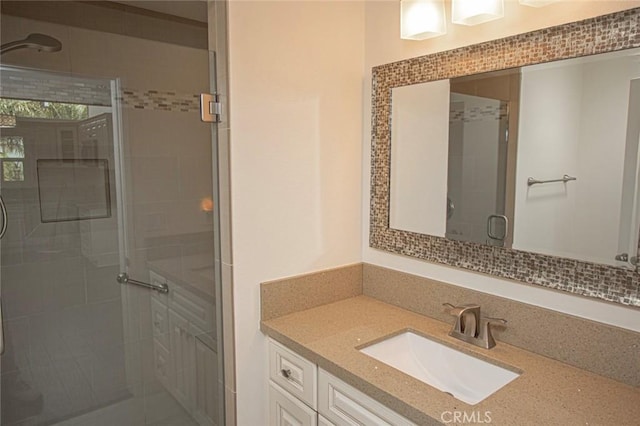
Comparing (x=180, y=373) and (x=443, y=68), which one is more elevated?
(x=443, y=68)

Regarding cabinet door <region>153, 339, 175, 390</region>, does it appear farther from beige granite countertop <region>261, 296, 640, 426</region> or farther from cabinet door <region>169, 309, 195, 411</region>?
Answer: beige granite countertop <region>261, 296, 640, 426</region>

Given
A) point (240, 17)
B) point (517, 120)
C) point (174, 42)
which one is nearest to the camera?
point (517, 120)

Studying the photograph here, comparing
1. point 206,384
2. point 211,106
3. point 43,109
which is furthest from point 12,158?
point 206,384

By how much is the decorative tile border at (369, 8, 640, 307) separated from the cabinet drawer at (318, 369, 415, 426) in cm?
62

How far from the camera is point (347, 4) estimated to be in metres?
1.84

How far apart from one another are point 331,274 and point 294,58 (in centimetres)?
92

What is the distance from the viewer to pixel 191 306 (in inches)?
68.8

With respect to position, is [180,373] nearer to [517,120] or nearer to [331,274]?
[331,274]

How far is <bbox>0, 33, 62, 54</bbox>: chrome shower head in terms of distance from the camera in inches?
53.6

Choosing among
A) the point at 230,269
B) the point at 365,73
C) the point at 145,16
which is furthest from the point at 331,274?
the point at 145,16

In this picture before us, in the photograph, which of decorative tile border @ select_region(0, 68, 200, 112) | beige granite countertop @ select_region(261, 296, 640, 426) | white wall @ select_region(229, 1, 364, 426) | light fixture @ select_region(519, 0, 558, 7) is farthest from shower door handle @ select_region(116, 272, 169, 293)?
light fixture @ select_region(519, 0, 558, 7)

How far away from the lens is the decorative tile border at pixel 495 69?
3.90 ft

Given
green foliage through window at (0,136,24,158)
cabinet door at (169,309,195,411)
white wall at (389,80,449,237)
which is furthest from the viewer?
cabinet door at (169,309,195,411)

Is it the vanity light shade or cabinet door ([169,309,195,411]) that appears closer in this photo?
the vanity light shade
